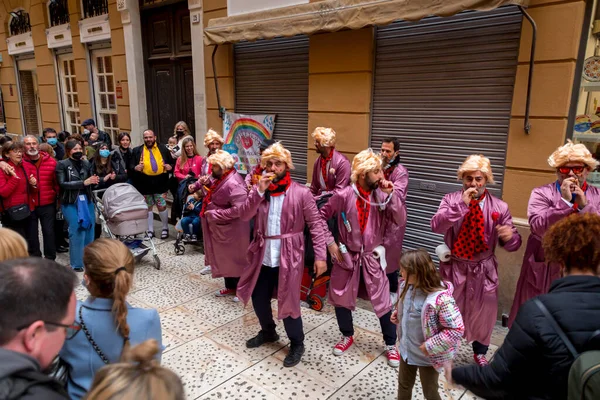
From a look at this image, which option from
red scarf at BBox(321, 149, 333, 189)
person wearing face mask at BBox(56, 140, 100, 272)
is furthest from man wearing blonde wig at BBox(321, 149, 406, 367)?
person wearing face mask at BBox(56, 140, 100, 272)

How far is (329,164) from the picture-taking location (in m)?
4.91

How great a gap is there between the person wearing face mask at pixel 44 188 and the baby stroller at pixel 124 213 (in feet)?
1.80

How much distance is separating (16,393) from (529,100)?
4.63m

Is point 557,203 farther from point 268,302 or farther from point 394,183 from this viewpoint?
point 268,302

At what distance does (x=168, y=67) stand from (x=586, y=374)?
8876mm

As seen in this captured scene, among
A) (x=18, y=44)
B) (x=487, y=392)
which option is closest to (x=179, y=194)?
(x=487, y=392)

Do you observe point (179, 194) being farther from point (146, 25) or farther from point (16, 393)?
point (16, 393)

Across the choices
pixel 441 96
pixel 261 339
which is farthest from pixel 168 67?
pixel 261 339

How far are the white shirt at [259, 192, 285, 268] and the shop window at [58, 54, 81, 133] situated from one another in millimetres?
9969

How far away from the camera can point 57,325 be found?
1298 millimetres

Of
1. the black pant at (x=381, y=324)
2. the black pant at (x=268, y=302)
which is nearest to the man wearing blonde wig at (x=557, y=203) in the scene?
the black pant at (x=381, y=324)

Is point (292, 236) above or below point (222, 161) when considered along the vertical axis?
below

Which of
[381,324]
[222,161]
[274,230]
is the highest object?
[222,161]

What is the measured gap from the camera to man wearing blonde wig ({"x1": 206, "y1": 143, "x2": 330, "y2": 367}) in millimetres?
3400
